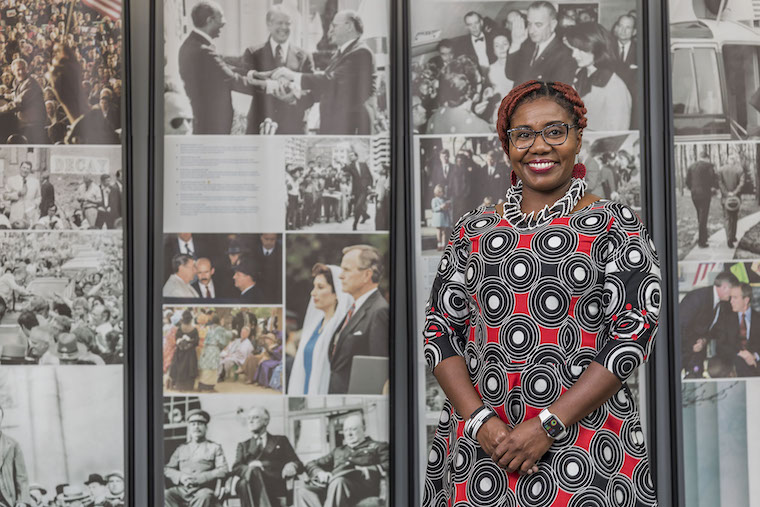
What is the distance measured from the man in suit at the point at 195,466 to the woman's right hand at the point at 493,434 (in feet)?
4.22

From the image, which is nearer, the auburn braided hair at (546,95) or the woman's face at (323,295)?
the auburn braided hair at (546,95)

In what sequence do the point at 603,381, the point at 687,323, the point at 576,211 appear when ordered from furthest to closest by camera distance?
the point at 687,323, the point at 576,211, the point at 603,381

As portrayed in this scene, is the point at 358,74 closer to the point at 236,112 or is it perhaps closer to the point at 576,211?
the point at 236,112

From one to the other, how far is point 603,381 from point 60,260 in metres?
1.82

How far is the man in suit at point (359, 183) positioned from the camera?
2340 millimetres

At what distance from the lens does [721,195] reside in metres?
2.30

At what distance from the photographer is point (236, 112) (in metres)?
2.36

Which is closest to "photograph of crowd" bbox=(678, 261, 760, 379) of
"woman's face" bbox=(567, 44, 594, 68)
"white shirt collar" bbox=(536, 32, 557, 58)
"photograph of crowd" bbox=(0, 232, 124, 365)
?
"woman's face" bbox=(567, 44, 594, 68)

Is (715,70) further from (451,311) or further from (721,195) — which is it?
(451,311)

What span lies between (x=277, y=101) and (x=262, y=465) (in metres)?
1.18

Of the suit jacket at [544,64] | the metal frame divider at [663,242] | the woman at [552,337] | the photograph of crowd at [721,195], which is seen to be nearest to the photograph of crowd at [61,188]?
the suit jacket at [544,64]

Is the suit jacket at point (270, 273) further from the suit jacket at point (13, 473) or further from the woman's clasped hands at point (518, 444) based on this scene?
the woman's clasped hands at point (518, 444)

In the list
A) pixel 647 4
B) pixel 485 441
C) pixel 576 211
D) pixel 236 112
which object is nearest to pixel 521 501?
pixel 485 441

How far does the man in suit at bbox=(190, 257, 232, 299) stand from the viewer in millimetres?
2363
